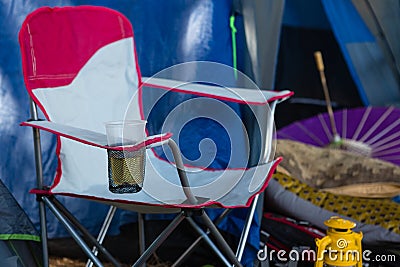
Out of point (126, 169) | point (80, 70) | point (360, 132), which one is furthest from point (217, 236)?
point (360, 132)

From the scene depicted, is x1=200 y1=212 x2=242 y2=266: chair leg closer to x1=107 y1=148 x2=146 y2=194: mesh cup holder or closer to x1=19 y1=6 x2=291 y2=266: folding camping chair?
x1=19 y1=6 x2=291 y2=266: folding camping chair

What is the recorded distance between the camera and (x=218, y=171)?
192 centimetres

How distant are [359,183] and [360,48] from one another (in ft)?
3.11

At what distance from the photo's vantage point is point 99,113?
6.60 ft

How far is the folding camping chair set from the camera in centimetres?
166

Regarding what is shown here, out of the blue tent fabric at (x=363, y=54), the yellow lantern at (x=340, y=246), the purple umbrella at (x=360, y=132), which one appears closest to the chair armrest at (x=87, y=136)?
the yellow lantern at (x=340, y=246)

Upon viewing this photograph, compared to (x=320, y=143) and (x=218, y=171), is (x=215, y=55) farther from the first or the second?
(x=320, y=143)

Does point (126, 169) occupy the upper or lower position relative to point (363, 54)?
lower

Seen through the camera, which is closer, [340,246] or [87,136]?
[87,136]

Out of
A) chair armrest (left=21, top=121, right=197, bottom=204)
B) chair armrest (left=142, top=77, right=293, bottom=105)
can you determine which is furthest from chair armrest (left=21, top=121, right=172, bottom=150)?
chair armrest (left=142, top=77, right=293, bottom=105)

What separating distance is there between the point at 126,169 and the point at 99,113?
54 cm

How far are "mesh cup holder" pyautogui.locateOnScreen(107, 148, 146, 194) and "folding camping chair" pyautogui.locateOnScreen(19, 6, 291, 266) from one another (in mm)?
41

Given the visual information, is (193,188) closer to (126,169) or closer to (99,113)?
(126,169)

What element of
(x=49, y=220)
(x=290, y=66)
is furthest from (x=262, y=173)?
(x=290, y=66)
